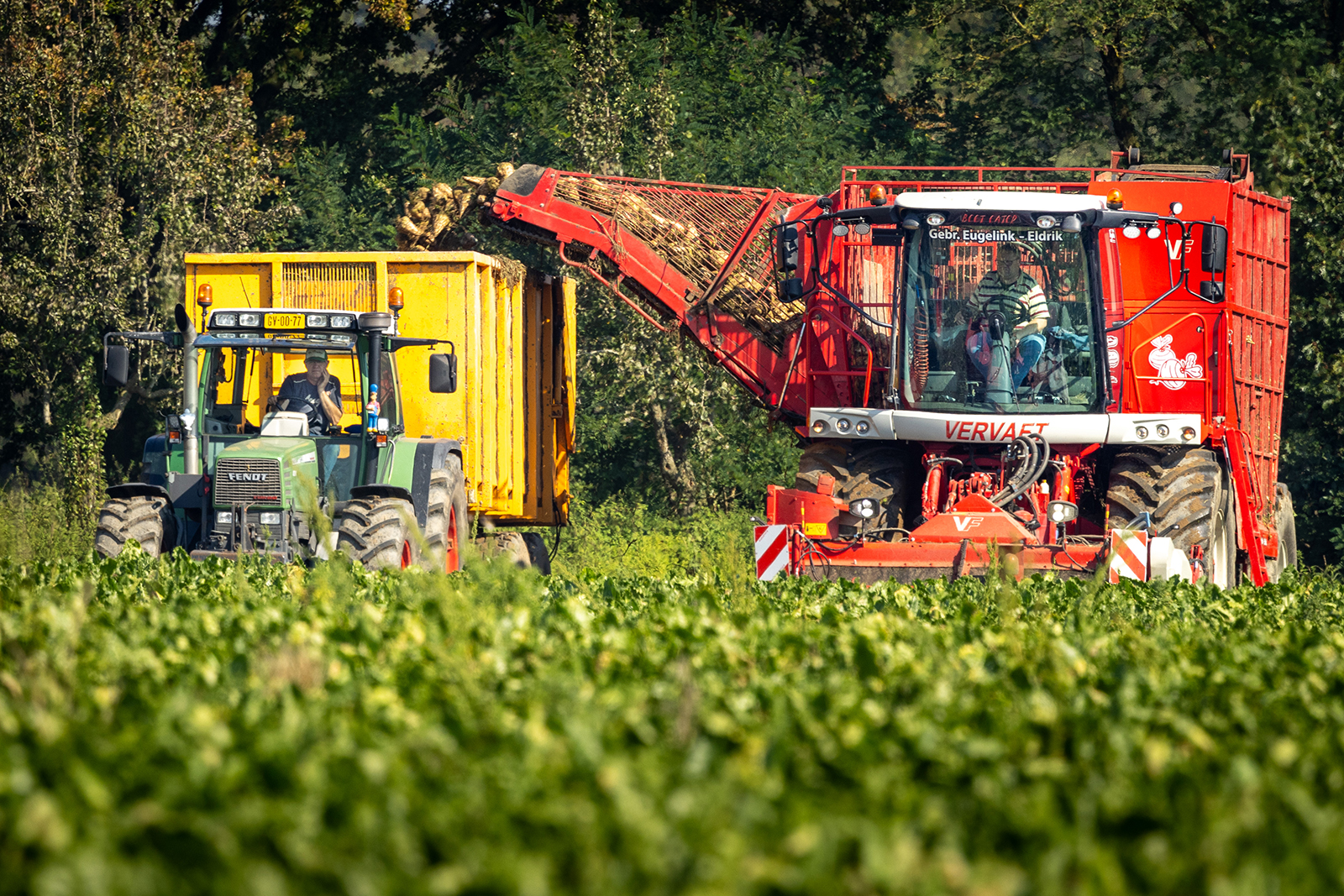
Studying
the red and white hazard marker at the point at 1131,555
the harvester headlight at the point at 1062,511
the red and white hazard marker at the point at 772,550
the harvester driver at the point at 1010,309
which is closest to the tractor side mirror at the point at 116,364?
the red and white hazard marker at the point at 772,550

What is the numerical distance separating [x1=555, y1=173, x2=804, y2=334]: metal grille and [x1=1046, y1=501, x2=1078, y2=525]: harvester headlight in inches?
140

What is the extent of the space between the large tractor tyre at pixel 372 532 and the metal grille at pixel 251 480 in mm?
502

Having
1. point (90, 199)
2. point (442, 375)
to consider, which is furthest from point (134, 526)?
point (90, 199)

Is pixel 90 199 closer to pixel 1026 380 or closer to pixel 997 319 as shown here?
pixel 997 319

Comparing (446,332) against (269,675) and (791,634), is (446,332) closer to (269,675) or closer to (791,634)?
(791,634)

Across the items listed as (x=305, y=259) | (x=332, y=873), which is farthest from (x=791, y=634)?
(x=305, y=259)

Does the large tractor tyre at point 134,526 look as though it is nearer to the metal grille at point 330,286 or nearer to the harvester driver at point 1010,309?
the metal grille at point 330,286

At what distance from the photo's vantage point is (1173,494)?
37.6ft

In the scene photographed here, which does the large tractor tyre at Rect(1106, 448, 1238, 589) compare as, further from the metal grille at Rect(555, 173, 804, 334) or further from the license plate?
the license plate

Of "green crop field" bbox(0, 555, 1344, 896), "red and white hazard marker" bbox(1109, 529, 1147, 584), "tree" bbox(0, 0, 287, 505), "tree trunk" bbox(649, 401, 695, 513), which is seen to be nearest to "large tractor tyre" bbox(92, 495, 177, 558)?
"green crop field" bbox(0, 555, 1344, 896)

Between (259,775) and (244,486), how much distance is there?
7.11m

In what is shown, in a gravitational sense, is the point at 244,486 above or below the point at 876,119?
below

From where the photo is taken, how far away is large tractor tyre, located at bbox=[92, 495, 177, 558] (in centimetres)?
1086

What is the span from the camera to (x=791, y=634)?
6438 millimetres
